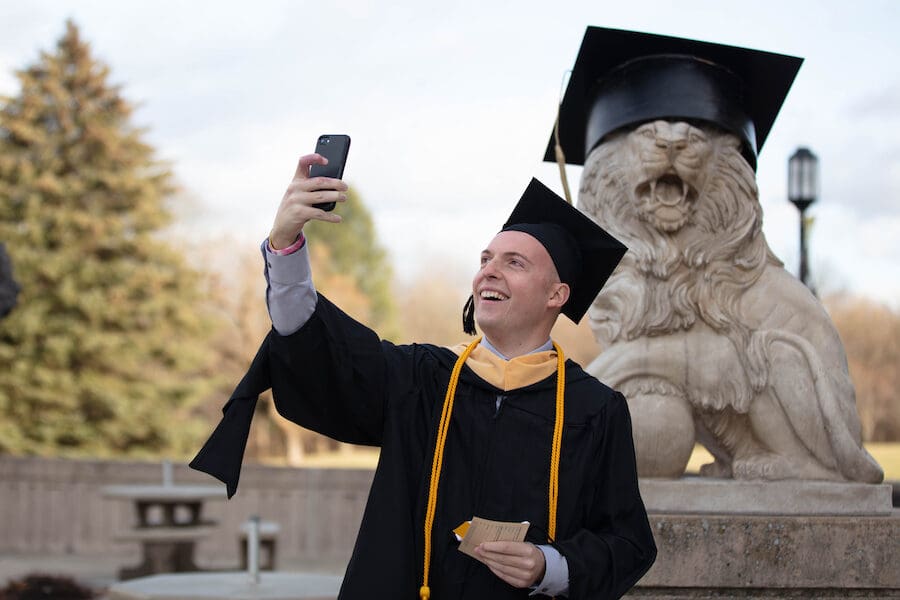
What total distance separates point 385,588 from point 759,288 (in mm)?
2696

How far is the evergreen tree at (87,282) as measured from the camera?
21.8m

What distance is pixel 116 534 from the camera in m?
11.9

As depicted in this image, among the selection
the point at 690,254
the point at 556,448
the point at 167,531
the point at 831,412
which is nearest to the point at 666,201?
the point at 690,254

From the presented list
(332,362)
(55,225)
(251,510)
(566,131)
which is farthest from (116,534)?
(55,225)

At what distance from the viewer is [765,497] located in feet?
14.4

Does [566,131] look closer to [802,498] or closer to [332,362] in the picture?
[802,498]

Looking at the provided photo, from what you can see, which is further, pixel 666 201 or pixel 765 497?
pixel 666 201

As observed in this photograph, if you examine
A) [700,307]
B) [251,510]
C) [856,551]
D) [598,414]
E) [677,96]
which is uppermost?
[677,96]

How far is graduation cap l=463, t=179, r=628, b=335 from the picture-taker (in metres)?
3.15

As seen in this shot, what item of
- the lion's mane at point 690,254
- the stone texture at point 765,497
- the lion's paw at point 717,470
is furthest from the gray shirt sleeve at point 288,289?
the lion's paw at point 717,470

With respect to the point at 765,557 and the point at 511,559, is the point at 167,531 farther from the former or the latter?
the point at 511,559

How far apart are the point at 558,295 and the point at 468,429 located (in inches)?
18.4

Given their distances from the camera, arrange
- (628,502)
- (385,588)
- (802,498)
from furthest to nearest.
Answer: (802,498) < (628,502) < (385,588)

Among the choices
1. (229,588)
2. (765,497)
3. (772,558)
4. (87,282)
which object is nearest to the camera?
(772,558)
